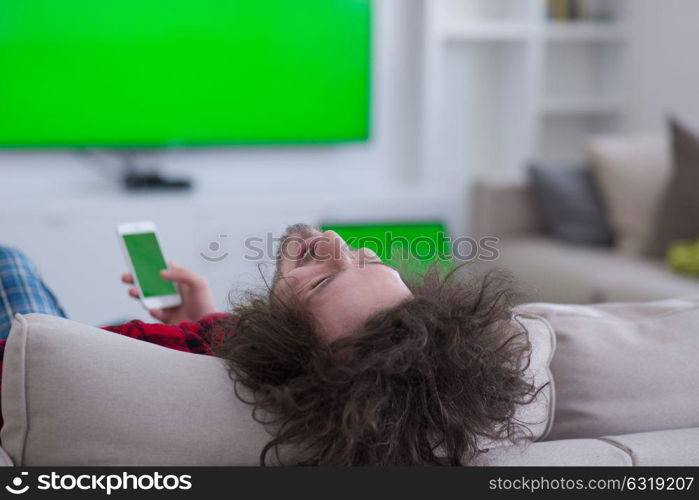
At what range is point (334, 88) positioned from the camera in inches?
157

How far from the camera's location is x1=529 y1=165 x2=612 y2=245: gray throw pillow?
3477 mm

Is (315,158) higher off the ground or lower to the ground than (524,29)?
lower

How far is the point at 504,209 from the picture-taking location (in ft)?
11.9

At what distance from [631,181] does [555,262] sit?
0.46 meters

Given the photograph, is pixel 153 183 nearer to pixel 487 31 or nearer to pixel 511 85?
pixel 487 31

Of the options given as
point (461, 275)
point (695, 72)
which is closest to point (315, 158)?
point (695, 72)

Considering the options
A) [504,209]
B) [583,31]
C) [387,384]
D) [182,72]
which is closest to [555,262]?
[504,209]

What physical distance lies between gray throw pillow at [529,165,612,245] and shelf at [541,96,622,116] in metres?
0.93

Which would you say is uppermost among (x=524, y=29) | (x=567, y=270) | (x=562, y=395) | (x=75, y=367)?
(x=524, y=29)

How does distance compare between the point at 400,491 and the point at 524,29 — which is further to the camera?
the point at 524,29

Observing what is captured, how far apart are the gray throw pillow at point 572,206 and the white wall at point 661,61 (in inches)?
41.3

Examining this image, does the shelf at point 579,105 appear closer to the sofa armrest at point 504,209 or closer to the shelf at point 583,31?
the shelf at point 583,31

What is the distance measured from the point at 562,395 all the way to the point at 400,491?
1.20 ft

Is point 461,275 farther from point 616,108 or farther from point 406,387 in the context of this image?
point 616,108
